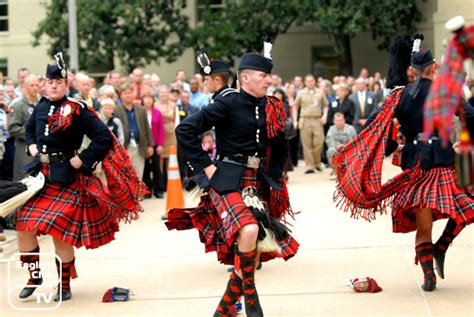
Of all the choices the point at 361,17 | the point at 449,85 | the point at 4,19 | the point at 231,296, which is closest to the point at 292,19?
the point at 361,17

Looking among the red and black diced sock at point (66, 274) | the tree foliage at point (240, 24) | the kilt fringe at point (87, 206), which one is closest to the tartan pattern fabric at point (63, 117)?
the kilt fringe at point (87, 206)

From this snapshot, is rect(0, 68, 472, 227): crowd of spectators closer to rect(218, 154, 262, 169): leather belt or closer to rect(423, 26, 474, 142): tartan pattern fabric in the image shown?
rect(218, 154, 262, 169): leather belt

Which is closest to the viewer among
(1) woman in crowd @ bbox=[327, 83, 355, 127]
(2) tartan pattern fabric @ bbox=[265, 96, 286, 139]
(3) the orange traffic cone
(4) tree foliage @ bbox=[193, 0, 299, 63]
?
(2) tartan pattern fabric @ bbox=[265, 96, 286, 139]

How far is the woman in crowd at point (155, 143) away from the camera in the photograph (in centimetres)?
1498

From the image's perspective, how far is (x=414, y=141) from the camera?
7406 millimetres

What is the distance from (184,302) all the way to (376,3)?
75.5 feet

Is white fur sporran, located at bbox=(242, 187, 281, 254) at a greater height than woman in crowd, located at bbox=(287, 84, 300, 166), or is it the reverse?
white fur sporran, located at bbox=(242, 187, 281, 254)

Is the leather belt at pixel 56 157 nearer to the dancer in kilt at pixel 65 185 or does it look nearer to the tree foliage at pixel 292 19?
the dancer in kilt at pixel 65 185

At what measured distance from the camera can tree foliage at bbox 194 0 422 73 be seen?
28.8 meters

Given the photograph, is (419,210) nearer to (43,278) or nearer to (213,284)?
(213,284)

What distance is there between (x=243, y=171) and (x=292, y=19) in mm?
24330

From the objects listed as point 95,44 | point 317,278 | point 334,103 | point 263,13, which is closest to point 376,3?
point 263,13

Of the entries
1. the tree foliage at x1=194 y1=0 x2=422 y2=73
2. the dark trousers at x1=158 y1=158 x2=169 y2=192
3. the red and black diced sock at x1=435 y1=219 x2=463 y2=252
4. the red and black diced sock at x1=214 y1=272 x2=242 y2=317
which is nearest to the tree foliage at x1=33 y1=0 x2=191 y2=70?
the tree foliage at x1=194 y1=0 x2=422 y2=73

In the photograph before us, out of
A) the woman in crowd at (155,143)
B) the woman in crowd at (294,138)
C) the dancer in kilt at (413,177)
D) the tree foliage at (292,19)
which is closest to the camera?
the dancer in kilt at (413,177)
